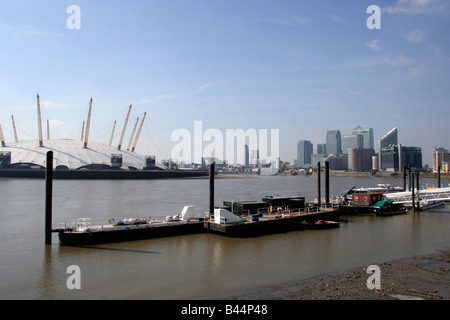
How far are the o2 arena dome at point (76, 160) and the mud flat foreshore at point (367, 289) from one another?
441 feet

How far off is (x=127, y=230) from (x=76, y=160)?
436ft

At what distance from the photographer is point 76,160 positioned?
147500 millimetres

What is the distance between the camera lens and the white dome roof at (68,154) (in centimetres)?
14375

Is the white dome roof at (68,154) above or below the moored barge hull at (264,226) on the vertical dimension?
above

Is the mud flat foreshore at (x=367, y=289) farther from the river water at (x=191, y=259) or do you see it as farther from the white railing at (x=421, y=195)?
the white railing at (x=421, y=195)

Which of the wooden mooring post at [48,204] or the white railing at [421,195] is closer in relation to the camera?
the wooden mooring post at [48,204]

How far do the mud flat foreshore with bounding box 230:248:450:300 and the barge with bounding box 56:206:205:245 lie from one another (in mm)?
13425

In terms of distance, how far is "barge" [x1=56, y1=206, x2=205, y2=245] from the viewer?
24.8 metres

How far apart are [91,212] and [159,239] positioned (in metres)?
20.1

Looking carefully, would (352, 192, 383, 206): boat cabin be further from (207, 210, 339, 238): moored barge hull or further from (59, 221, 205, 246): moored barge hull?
(59, 221, 205, 246): moored barge hull

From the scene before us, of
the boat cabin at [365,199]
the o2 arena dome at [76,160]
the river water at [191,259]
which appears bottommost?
the river water at [191,259]

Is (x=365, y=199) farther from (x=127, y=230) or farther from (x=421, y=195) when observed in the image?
(x=127, y=230)

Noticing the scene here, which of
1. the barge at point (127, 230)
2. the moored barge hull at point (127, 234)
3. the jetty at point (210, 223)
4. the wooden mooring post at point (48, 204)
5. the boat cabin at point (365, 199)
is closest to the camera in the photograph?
the wooden mooring post at point (48, 204)

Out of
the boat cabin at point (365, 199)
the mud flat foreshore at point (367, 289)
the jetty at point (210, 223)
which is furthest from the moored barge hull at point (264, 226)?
the boat cabin at point (365, 199)
